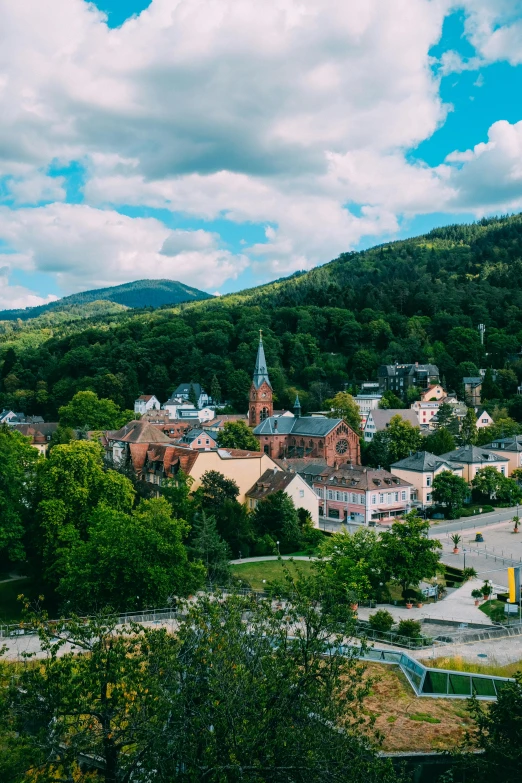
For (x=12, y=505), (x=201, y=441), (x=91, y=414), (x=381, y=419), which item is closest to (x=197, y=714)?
(x=12, y=505)

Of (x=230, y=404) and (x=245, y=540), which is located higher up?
(x=230, y=404)

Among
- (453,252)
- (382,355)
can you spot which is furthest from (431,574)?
(453,252)

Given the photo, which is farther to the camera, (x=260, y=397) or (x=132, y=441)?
(x=260, y=397)

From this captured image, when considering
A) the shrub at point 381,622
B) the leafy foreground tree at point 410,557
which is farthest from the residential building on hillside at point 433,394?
the shrub at point 381,622

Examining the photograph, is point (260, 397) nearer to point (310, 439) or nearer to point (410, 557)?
point (310, 439)

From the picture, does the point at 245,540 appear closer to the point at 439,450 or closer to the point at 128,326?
the point at 439,450

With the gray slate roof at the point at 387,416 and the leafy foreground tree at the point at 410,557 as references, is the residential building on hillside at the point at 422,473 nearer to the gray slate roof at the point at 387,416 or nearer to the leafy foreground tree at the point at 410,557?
the gray slate roof at the point at 387,416
